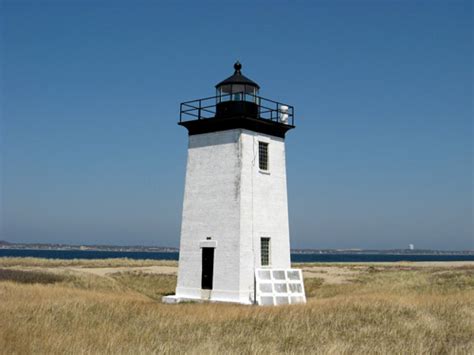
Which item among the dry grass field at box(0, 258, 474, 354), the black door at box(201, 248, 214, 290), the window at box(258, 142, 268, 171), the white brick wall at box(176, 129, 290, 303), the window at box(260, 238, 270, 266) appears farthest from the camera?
the window at box(258, 142, 268, 171)

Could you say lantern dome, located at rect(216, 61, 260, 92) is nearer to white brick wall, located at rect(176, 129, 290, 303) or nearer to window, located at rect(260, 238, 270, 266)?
white brick wall, located at rect(176, 129, 290, 303)

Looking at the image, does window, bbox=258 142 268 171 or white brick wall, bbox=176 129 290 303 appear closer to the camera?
white brick wall, bbox=176 129 290 303

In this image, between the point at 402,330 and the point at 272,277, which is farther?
the point at 272,277

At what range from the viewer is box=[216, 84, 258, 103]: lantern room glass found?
26312 mm

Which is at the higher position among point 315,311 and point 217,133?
point 217,133

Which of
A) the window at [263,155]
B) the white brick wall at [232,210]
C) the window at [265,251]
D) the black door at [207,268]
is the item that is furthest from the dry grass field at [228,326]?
the window at [263,155]

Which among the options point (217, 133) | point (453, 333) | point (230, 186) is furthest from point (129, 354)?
point (217, 133)

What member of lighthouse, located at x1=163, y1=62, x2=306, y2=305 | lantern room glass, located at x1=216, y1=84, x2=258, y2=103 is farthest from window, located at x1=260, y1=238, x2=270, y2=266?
lantern room glass, located at x1=216, y1=84, x2=258, y2=103

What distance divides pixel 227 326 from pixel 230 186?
840cm

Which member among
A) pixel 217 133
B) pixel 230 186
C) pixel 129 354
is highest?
pixel 217 133

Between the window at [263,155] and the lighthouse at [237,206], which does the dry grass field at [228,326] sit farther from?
the window at [263,155]

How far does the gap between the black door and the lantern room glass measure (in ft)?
22.8

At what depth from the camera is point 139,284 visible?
122 ft

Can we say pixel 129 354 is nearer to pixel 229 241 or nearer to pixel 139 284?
pixel 229 241
